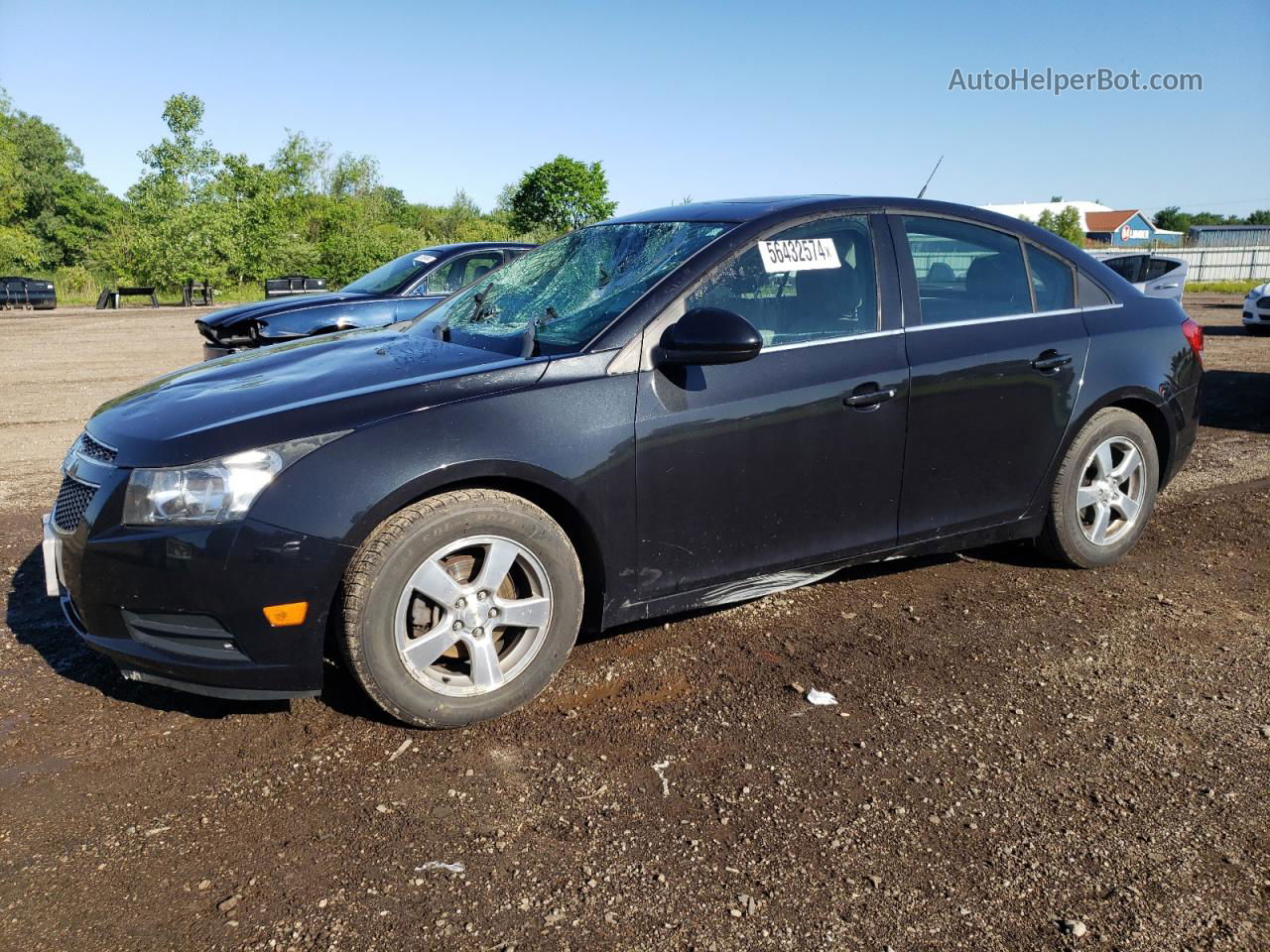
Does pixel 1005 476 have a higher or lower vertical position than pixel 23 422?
higher

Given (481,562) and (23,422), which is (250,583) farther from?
(23,422)

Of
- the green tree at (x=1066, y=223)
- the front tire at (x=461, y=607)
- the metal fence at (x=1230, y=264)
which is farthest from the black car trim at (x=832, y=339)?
the green tree at (x=1066, y=223)

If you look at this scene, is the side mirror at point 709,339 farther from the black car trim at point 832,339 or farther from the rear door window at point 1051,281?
the rear door window at point 1051,281

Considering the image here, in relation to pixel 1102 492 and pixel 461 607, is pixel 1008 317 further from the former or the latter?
pixel 461 607

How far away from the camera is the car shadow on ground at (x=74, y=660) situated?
344 centimetres

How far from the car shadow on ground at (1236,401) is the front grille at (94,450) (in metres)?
7.61

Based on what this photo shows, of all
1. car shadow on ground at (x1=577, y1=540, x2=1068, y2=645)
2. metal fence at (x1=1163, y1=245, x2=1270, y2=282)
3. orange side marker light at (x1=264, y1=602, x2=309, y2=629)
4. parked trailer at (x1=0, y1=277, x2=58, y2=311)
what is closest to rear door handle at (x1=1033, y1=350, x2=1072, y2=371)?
car shadow on ground at (x1=577, y1=540, x2=1068, y2=645)

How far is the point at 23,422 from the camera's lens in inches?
371

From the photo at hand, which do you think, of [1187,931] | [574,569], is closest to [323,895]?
[574,569]

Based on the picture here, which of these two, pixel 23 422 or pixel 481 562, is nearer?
pixel 481 562

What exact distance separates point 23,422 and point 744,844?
9.30m

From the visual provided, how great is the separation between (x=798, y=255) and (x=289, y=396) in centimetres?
197

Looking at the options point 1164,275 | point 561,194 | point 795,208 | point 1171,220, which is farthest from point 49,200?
point 1171,220

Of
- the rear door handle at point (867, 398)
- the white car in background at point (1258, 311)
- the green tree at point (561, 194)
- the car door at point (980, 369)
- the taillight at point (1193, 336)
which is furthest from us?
the green tree at point (561, 194)
